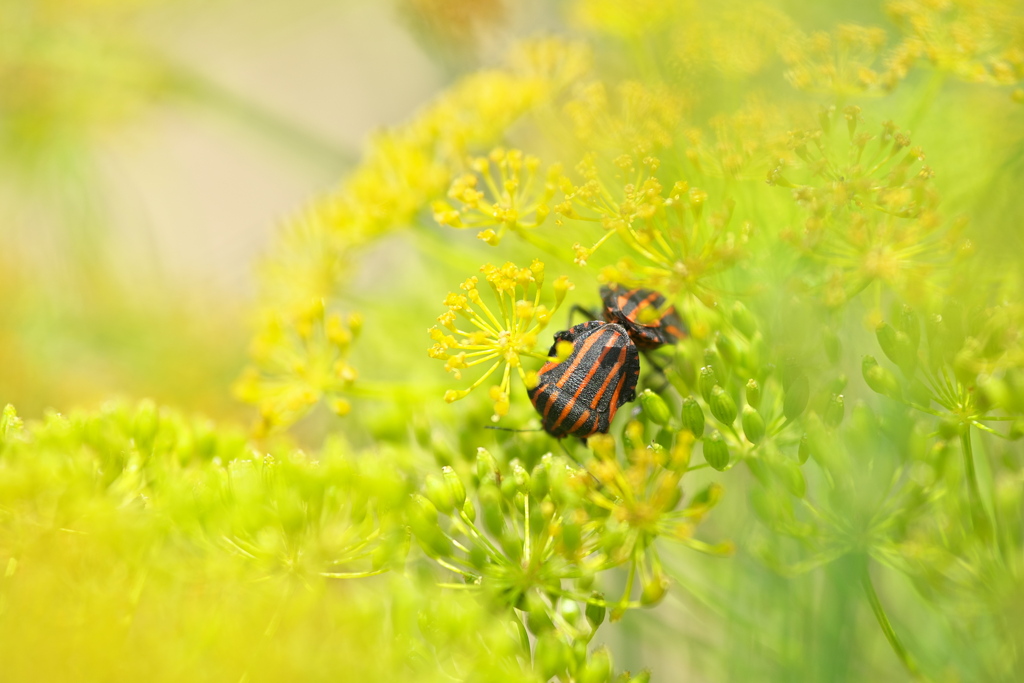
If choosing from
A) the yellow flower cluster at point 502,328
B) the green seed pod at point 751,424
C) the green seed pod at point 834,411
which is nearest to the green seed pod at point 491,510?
the yellow flower cluster at point 502,328

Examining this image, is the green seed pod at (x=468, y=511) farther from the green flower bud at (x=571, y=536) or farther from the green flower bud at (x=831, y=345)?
the green flower bud at (x=831, y=345)

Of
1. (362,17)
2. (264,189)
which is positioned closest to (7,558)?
(264,189)

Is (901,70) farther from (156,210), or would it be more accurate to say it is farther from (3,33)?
(156,210)

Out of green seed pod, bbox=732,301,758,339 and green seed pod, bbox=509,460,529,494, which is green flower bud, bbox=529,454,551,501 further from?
green seed pod, bbox=732,301,758,339

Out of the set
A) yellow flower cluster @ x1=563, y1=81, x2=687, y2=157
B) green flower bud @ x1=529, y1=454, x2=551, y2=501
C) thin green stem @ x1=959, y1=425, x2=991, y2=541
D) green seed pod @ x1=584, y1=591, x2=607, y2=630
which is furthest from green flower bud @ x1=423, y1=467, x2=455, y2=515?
thin green stem @ x1=959, y1=425, x2=991, y2=541

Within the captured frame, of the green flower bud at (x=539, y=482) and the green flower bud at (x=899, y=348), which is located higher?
the green flower bud at (x=899, y=348)

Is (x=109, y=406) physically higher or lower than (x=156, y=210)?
higher
